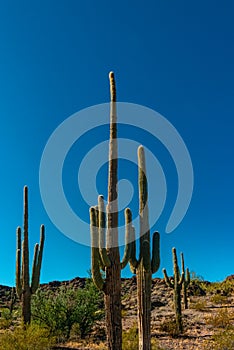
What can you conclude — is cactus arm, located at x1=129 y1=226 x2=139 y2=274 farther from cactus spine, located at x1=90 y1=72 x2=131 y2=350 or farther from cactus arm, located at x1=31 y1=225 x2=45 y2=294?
cactus arm, located at x1=31 y1=225 x2=45 y2=294

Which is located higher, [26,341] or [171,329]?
[171,329]

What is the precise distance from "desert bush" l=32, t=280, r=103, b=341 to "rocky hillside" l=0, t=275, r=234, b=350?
2.76 ft

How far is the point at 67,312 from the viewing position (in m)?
18.5

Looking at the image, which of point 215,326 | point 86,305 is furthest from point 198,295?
point 86,305

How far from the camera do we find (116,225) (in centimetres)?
1022

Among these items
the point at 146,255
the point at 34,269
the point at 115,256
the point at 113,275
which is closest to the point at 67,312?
the point at 34,269

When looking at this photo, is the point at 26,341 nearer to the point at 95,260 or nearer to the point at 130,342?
the point at 130,342

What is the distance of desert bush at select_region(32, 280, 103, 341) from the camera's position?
1816cm

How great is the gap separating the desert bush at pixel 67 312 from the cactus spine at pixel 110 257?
875 centimetres

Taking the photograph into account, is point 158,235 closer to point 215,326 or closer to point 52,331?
point 52,331

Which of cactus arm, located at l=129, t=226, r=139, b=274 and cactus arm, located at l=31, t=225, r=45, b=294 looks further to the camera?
cactus arm, located at l=31, t=225, r=45, b=294

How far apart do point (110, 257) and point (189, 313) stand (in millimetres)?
16979

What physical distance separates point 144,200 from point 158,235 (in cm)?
109

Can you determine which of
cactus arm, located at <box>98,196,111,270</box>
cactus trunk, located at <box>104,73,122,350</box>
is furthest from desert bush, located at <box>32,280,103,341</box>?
cactus arm, located at <box>98,196,111,270</box>
